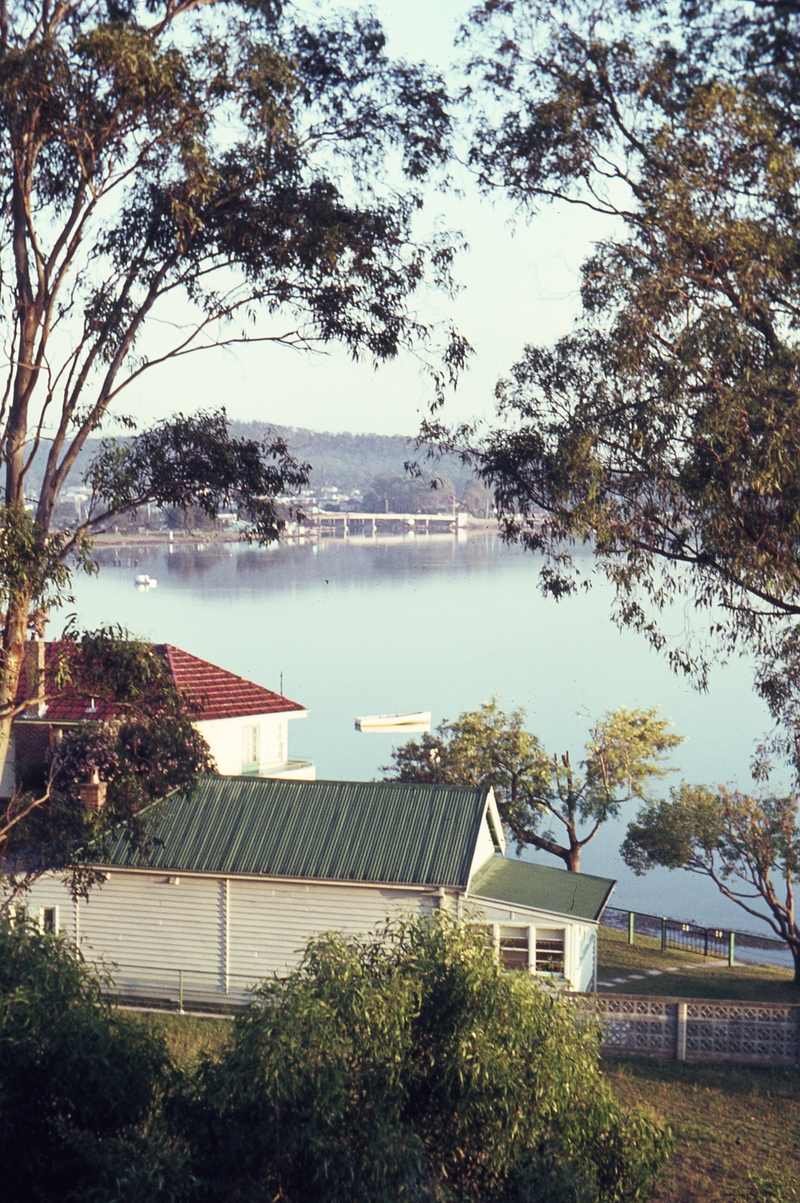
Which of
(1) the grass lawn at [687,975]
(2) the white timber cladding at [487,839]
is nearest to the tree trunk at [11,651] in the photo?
(2) the white timber cladding at [487,839]

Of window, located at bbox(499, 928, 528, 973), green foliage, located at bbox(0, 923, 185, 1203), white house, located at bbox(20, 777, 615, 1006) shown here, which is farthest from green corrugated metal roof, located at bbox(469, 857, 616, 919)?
green foliage, located at bbox(0, 923, 185, 1203)

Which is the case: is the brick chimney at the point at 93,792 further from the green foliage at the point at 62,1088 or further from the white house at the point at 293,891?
the green foliage at the point at 62,1088

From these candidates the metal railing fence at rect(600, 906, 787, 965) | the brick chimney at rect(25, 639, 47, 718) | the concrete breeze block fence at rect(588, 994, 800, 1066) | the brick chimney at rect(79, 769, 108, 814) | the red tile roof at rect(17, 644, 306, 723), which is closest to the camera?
the brick chimney at rect(25, 639, 47, 718)

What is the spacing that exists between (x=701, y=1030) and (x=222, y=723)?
14350 mm

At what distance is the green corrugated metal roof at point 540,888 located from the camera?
24.8 metres

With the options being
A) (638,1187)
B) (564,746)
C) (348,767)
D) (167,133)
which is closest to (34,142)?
(167,133)

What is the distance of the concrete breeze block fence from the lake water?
57.0 ft

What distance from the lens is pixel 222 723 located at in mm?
31875

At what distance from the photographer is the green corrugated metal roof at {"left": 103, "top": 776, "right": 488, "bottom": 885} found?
24609 mm

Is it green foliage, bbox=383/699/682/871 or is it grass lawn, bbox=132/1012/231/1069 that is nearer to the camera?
grass lawn, bbox=132/1012/231/1069

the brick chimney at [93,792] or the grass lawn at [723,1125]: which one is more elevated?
the brick chimney at [93,792]

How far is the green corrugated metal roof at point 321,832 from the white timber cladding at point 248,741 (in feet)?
15.5

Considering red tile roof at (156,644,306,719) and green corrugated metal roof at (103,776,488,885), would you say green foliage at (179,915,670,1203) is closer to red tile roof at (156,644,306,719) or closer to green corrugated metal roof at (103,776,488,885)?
green corrugated metal roof at (103,776,488,885)

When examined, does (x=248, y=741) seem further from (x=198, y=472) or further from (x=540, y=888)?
(x=198, y=472)
